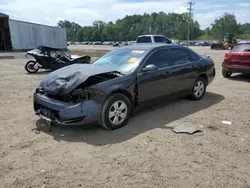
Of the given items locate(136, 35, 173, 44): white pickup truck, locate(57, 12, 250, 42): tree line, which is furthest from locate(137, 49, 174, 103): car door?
locate(57, 12, 250, 42): tree line

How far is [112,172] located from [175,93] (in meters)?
3.22

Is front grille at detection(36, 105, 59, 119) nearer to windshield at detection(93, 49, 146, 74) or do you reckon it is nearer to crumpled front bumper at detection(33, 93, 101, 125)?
crumpled front bumper at detection(33, 93, 101, 125)

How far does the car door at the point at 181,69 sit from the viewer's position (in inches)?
225

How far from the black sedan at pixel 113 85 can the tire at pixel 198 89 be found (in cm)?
35

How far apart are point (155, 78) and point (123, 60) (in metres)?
0.82

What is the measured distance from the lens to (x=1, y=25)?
3064cm

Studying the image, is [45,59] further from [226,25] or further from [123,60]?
[226,25]

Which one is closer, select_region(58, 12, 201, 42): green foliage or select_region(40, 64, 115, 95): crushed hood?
select_region(40, 64, 115, 95): crushed hood

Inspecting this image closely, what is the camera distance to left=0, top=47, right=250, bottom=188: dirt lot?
2977 mm

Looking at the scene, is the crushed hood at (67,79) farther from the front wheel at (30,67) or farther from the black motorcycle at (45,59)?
the front wheel at (30,67)

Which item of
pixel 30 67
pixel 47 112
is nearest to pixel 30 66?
pixel 30 67

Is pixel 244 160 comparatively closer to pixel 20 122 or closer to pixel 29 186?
pixel 29 186

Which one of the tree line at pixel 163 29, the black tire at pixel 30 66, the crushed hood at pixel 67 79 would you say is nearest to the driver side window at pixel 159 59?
the crushed hood at pixel 67 79

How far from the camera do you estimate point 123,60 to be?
17.4 ft
